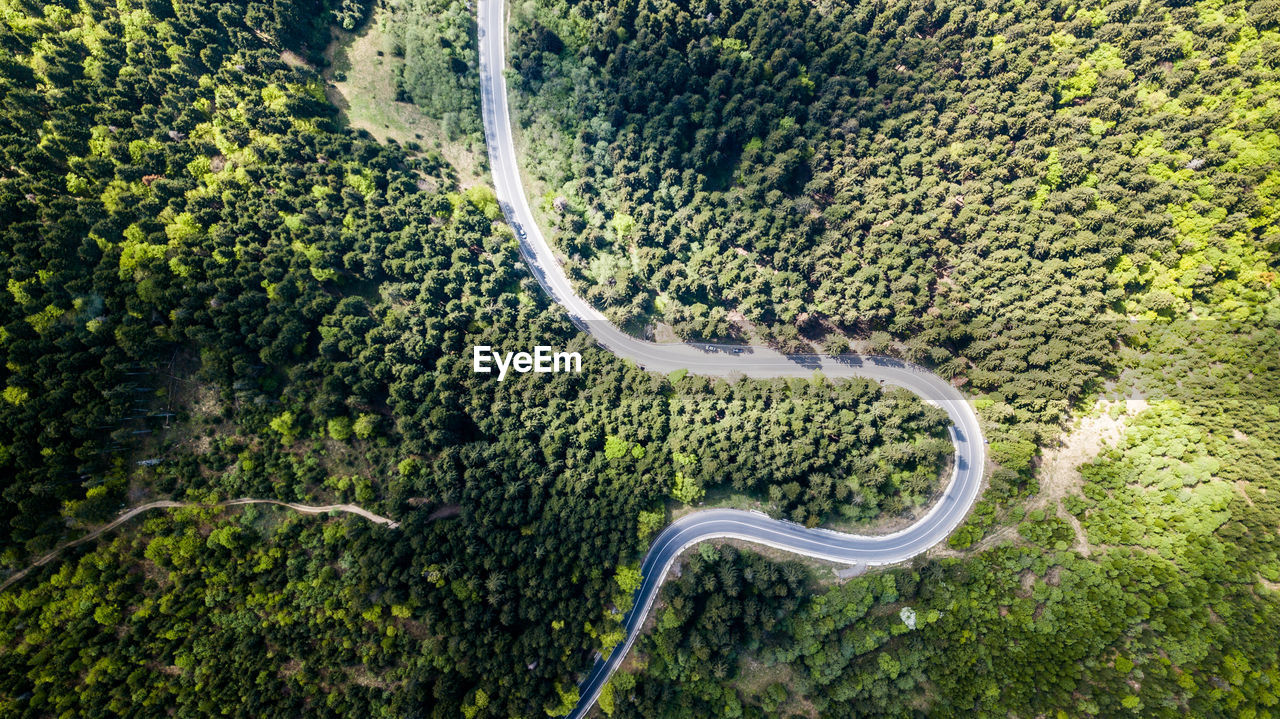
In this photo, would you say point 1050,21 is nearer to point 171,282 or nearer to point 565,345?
point 565,345

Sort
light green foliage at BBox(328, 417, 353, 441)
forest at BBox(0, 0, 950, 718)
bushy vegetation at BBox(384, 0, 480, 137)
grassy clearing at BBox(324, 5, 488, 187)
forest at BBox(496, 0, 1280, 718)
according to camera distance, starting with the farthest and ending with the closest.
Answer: bushy vegetation at BBox(384, 0, 480, 137), grassy clearing at BBox(324, 5, 488, 187), light green foliage at BBox(328, 417, 353, 441), forest at BBox(496, 0, 1280, 718), forest at BBox(0, 0, 950, 718)

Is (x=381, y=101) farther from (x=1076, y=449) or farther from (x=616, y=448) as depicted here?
(x=1076, y=449)

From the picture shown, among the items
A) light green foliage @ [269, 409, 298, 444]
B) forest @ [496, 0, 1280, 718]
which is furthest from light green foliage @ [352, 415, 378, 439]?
forest @ [496, 0, 1280, 718]

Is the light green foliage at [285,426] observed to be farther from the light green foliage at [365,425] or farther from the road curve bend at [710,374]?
the road curve bend at [710,374]

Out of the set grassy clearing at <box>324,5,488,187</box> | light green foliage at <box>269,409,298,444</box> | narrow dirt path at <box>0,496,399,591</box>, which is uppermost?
grassy clearing at <box>324,5,488,187</box>

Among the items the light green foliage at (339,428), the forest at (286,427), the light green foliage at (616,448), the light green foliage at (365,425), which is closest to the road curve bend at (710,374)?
the forest at (286,427)

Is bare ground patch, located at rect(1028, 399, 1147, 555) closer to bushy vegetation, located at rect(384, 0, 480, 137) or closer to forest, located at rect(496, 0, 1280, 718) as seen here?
forest, located at rect(496, 0, 1280, 718)

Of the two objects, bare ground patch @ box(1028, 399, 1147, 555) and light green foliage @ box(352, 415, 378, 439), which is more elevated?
bare ground patch @ box(1028, 399, 1147, 555)
